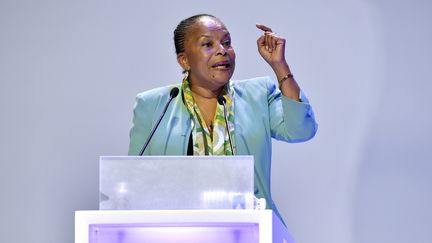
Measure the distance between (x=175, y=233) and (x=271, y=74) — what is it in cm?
166

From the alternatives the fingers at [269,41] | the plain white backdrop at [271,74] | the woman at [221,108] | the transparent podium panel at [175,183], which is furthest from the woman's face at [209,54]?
the transparent podium panel at [175,183]

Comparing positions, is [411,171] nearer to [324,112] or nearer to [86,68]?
[324,112]

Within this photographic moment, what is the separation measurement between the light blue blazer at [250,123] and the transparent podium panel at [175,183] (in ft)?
2.07

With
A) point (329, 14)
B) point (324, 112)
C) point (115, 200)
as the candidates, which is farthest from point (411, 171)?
point (115, 200)

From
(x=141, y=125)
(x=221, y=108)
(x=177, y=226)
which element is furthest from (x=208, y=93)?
(x=177, y=226)

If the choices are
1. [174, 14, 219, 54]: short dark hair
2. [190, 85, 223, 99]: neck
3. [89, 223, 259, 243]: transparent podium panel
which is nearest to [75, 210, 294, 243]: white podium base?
[89, 223, 259, 243]: transparent podium panel

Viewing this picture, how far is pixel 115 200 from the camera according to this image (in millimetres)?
2658

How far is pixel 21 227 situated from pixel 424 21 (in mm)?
1704

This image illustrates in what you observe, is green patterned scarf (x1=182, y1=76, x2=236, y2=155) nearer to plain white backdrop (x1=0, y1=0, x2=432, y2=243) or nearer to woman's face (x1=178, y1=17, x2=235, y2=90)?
woman's face (x1=178, y1=17, x2=235, y2=90)

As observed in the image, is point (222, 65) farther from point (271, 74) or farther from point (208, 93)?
point (271, 74)

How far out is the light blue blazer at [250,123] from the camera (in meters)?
3.33

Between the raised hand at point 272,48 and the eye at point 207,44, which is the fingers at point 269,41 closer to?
the raised hand at point 272,48

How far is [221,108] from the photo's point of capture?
11.3 feet

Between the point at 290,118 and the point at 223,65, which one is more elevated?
the point at 223,65
